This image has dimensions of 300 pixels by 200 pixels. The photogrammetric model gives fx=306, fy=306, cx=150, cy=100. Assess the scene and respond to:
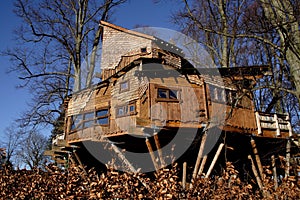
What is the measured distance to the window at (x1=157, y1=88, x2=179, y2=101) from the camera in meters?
14.1

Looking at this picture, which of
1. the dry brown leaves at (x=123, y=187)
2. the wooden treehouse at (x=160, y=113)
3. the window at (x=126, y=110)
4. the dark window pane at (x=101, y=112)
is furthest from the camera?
the dark window pane at (x=101, y=112)

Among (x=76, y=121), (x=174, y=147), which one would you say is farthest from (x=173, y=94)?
(x=76, y=121)

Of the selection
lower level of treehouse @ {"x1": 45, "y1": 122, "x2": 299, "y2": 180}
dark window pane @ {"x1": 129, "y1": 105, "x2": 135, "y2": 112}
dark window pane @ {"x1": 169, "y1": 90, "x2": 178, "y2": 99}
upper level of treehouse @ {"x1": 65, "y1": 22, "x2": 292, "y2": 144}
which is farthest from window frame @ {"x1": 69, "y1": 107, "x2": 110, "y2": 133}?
dark window pane @ {"x1": 169, "y1": 90, "x2": 178, "y2": 99}

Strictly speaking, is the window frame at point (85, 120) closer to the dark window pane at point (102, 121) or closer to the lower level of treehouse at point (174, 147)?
the dark window pane at point (102, 121)

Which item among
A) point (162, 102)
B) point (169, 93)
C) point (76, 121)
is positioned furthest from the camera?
point (76, 121)

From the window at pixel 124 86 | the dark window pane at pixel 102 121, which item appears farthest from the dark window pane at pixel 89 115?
the window at pixel 124 86

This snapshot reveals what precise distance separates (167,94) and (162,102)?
113cm

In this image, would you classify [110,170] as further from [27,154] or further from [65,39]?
[27,154]

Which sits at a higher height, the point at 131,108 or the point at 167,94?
the point at 167,94

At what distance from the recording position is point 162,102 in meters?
13.2

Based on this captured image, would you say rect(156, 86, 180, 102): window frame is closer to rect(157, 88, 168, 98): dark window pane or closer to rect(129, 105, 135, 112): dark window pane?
rect(157, 88, 168, 98): dark window pane

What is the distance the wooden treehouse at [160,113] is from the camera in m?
13.0

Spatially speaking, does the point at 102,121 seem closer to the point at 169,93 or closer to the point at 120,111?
the point at 120,111

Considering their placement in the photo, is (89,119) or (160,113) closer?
(160,113)
